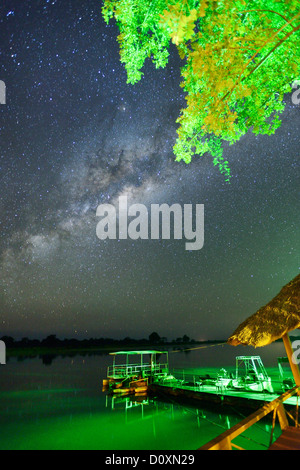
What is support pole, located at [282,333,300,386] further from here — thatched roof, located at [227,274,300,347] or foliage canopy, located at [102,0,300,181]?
foliage canopy, located at [102,0,300,181]

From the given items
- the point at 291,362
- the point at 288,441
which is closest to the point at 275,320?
the point at 291,362

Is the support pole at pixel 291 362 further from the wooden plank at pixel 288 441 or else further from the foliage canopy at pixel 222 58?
the foliage canopy at pixel 222 58

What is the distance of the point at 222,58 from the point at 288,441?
5693 millimetres

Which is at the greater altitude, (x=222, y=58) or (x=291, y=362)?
(x=222, y=58)

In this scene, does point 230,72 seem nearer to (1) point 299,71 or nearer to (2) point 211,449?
(1) point 299,71

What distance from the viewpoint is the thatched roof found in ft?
16.8

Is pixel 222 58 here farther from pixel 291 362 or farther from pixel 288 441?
pixel 291 362

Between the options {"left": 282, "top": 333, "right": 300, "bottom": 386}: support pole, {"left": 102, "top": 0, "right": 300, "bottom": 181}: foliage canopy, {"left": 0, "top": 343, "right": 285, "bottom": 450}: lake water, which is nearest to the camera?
{"left": 102, "top": 0, "right": 300, "bottom": 181}: foliage canopy

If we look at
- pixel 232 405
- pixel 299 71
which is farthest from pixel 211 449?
pixel 232 405

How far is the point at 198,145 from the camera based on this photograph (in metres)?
6.64

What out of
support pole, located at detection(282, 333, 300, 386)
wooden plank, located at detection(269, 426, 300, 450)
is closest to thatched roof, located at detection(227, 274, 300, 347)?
support pole, located at detection(282, 333, 300, 386)

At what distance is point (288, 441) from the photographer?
4.14 meters

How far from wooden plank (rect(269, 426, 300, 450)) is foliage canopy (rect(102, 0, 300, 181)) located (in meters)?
4.80

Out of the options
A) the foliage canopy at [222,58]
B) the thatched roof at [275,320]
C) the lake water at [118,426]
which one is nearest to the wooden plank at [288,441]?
the thatched roof at [275,320]
